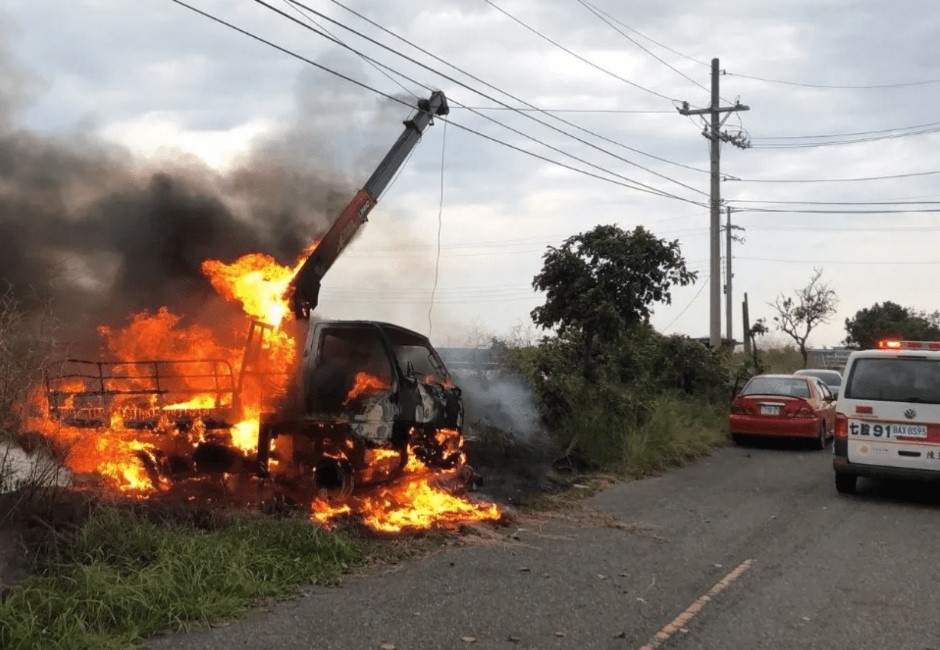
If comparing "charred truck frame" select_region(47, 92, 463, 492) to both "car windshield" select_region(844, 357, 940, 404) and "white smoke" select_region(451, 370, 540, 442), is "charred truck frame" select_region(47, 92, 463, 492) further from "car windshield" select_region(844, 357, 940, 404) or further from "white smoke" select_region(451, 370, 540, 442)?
"car windshield" select_region(844, 357, 940, 404)

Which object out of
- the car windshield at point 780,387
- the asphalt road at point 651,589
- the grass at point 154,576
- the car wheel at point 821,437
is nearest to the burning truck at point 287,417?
the grass at point 154,576

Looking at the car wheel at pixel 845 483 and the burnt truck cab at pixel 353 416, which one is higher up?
the burnt truck cab at pixel 353 416

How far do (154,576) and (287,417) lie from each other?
9.57 feet

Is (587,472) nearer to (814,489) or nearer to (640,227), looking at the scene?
(814,489)

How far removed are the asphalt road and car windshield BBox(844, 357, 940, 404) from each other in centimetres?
130

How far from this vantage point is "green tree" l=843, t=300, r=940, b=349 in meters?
52.0

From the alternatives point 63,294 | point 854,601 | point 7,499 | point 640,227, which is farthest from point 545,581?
point 640,227

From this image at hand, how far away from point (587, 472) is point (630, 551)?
4.83 meters

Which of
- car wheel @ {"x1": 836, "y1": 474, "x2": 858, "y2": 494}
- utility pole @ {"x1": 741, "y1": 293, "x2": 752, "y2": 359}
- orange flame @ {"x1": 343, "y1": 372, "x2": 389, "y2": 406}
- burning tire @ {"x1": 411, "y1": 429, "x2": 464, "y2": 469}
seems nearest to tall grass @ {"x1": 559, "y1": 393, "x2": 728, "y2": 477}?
car wheel @ {"x1": 836, "y1": 474, "x2": 858, "y2": 494}

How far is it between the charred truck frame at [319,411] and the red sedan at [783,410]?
315 inches

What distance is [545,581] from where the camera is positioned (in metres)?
6.30

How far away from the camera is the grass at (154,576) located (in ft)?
15.7

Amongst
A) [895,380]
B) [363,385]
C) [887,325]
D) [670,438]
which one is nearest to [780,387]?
[670,438]

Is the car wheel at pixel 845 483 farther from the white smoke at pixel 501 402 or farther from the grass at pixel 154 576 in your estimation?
the grass at pixel 154 576
